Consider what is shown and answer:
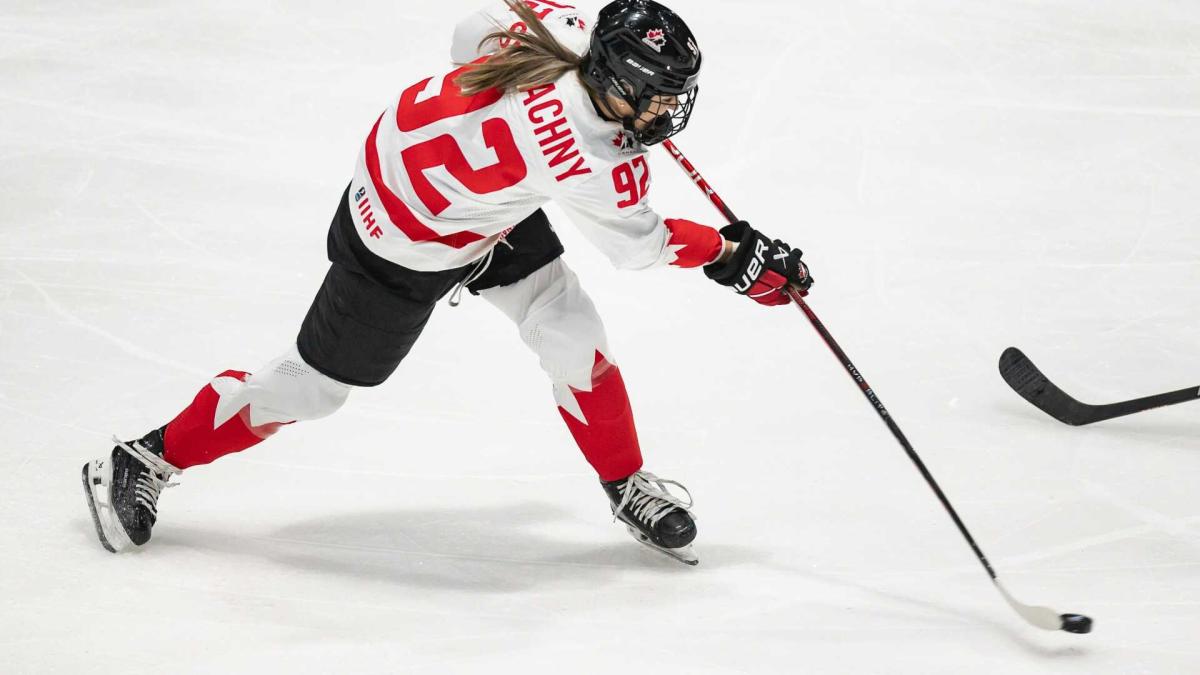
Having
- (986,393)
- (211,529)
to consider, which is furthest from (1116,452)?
(211,529)

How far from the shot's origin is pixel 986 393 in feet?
10.7

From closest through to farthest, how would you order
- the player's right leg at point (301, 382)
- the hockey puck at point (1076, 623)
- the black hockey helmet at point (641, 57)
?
1. the black hockey helmet at point (641, 57)
2. the hockey puck at point (1076, 623)
3. the player's right leg at point (301, 382)

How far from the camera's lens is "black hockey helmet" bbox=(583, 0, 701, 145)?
2.00 m

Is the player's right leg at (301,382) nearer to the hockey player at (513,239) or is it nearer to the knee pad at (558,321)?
the hockey player at (513,239)

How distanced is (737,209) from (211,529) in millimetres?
2170

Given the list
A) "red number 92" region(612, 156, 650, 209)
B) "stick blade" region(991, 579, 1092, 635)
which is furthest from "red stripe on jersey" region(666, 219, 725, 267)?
"stick blade" region(991, 579, 1092, 635)

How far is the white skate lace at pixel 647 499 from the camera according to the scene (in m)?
2.55

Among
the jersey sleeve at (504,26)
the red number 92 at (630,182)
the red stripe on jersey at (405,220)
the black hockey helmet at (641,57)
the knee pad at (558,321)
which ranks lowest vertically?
the knee pad at (558,321)

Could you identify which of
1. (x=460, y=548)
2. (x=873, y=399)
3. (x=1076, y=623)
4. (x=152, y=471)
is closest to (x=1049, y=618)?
(x=1076, y=623)

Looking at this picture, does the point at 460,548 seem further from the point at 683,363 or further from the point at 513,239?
the point at 683,363

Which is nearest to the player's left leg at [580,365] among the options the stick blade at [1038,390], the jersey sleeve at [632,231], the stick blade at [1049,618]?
the jersey sleeve at [632,231]

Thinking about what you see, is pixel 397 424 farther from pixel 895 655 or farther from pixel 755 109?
pixel 755 109

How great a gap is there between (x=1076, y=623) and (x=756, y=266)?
86 cm

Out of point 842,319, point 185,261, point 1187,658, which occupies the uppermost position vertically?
point 1187,658
